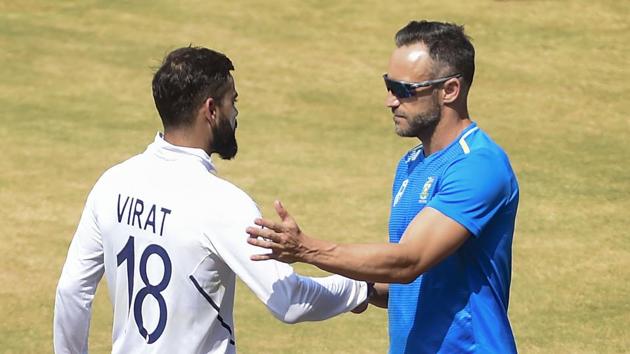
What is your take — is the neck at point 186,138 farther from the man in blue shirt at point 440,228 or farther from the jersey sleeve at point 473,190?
the jersey sleeve at point 473,190

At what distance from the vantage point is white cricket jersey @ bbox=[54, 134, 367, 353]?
540cm

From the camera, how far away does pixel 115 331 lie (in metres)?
5.80

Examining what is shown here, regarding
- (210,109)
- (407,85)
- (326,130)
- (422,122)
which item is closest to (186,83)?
(210,109)

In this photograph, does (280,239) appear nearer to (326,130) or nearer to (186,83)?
(186,83)

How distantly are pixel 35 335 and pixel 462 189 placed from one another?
18.9 feet

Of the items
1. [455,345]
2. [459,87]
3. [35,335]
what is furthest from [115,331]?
[35,335]

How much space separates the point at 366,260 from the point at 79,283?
149 cm

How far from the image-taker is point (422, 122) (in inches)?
236

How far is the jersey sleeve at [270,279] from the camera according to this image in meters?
5.35

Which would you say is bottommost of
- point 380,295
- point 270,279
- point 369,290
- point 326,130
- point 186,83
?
point 326,130

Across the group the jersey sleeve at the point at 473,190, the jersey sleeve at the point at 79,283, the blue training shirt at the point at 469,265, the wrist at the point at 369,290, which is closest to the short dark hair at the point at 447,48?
the blue training shirt at the point at 469,265

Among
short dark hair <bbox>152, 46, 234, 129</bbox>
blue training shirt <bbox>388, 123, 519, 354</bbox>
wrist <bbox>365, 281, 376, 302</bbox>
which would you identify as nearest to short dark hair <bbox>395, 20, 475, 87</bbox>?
blue training shirt <bbox>388, 123, 519, 354</bbox>

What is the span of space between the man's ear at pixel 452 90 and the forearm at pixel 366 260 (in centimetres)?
85

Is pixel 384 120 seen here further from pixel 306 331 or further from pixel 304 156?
pixel 306 331
